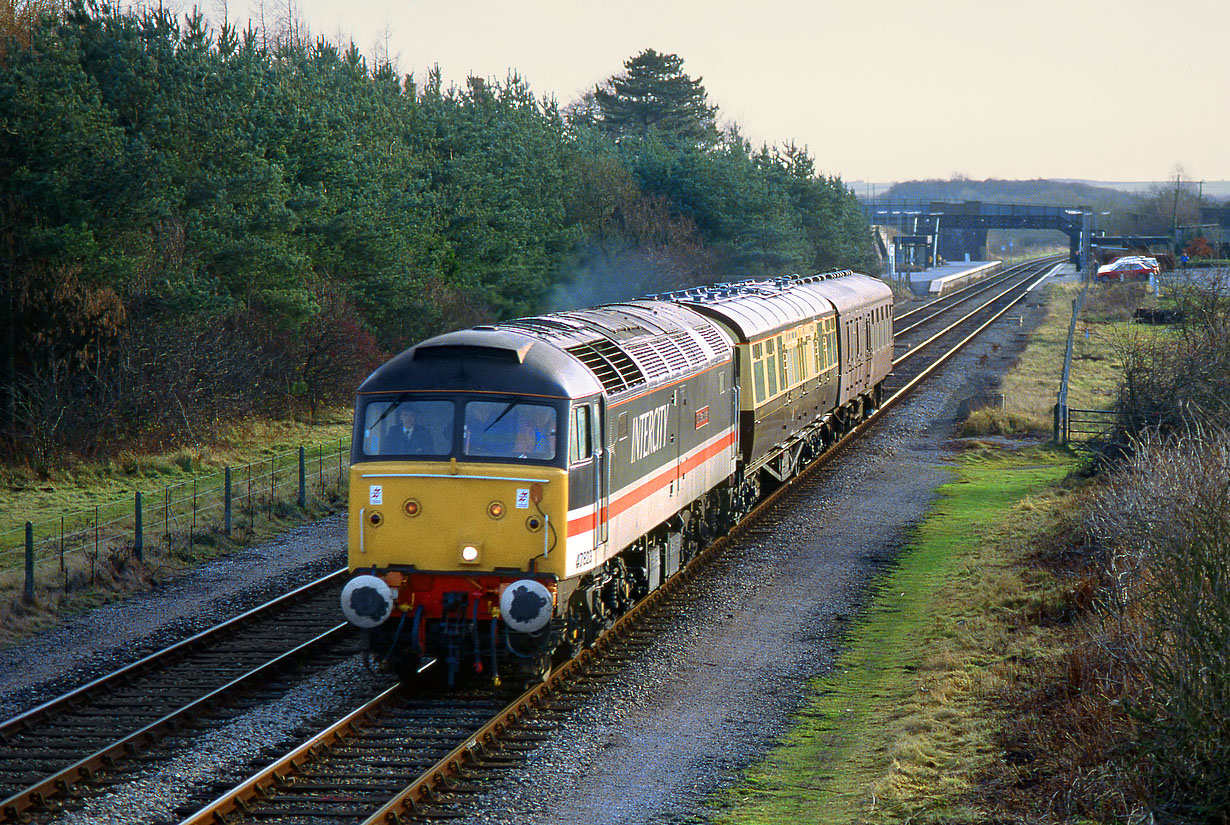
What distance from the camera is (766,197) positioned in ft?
198

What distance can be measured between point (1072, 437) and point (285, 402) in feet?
65.6

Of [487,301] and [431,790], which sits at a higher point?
[487,301]

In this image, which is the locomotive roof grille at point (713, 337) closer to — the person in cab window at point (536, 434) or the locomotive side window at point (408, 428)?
the person in cab window at point (536, 434)

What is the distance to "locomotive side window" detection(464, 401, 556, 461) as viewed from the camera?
12086 millimetres

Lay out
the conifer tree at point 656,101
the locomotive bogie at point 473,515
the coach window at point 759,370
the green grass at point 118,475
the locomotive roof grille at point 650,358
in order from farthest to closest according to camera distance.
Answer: the conifer tree at point 656,101 → the green grass at point 118,475 → the coach window at point 759,370 → the locomotive roof grille at point 650,358 → the locomotive bogie at point 473,515

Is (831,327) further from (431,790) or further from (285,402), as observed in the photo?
(431,790)

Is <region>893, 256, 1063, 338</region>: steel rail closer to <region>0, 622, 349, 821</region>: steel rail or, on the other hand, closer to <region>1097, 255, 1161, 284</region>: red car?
<region>1097, 255, 1161, 284</region>: red car

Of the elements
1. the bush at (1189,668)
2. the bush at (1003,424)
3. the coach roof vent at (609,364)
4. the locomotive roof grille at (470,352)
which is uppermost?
the locomotive roof grille at (470,352)

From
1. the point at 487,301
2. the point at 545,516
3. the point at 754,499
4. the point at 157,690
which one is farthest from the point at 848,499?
the point at 487,301

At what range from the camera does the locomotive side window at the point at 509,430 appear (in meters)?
12.1

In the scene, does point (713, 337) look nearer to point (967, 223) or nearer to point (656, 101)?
point (656, 101)

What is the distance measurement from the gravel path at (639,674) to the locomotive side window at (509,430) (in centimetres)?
263

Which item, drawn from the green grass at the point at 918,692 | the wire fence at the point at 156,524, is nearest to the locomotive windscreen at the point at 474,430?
the green grass at the point at 918,692

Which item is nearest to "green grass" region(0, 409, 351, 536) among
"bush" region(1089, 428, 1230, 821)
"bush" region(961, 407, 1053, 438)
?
"bush" region(961, 407, 1053, 438)
